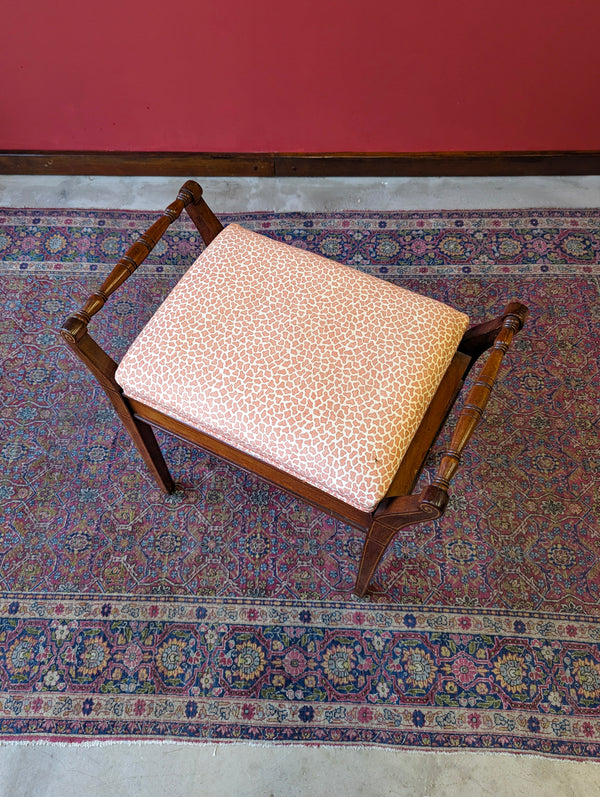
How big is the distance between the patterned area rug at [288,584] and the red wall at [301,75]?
55 centimetres

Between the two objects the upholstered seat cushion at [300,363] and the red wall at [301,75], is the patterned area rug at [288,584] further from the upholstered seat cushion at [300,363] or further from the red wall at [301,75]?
the red wall at [301,75]

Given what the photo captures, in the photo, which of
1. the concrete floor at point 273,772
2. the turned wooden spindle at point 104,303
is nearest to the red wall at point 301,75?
the turned wooden spindle at point 104,303

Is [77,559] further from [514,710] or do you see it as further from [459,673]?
[514,710]

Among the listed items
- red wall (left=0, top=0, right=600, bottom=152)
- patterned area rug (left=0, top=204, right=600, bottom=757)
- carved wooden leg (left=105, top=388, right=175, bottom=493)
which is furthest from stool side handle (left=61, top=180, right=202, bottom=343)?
red wall (left=0, top=0, right=600, bottom=152)

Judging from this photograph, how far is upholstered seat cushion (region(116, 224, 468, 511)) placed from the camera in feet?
2.97

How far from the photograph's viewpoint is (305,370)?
0.95m

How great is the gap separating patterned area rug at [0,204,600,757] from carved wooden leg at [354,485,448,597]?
22cm

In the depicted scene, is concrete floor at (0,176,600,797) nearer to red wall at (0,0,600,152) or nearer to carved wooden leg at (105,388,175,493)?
carved wooden leg at (105,388,175,493)

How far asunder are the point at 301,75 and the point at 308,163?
0.26m

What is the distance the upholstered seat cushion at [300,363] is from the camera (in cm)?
91

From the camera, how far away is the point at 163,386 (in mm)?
979

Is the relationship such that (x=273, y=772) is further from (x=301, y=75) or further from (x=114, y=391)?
(x=301, y=75)

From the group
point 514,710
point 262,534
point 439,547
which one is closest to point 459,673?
point 514,710

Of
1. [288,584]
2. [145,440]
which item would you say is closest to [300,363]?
[145,440]
